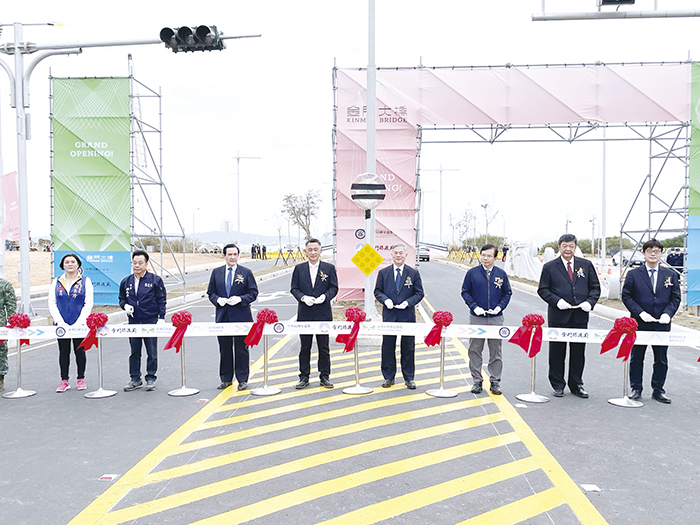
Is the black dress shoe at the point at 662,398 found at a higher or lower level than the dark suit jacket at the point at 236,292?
lower

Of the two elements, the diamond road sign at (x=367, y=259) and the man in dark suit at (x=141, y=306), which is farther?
the diamond road sign at (x=367, y=259)

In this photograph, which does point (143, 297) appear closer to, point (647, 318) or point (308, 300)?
point (308, 300)

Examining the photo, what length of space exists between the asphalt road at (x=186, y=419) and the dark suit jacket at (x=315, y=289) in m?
1.62

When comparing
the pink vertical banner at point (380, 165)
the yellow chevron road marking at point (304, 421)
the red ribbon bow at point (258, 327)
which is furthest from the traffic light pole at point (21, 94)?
the yellow chevron road marking at point (304, 421)

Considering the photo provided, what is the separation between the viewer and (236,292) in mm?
7699

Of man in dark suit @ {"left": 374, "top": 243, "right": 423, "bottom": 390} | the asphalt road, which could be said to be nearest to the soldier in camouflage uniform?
the asphalt road

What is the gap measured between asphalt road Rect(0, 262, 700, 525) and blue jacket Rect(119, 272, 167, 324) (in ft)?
3.20

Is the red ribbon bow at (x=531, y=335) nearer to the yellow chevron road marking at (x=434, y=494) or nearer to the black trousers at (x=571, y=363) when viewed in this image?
the black trousers at (x=571, y=363)

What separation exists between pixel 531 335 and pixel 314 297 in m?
2.87

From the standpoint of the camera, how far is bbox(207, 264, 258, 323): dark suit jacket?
7.65 m

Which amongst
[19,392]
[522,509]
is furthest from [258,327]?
[522,509]

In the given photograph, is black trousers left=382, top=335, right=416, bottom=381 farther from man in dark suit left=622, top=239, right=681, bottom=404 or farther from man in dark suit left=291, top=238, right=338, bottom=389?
man in dark suit left=622, top=239, right=681, bottom=404

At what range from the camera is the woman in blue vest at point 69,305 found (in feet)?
24.7

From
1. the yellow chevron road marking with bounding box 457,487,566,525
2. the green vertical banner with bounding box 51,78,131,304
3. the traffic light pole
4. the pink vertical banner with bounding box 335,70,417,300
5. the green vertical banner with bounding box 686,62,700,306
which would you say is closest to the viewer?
the yellow chevron road marking with bounding box 457,487,566,525
